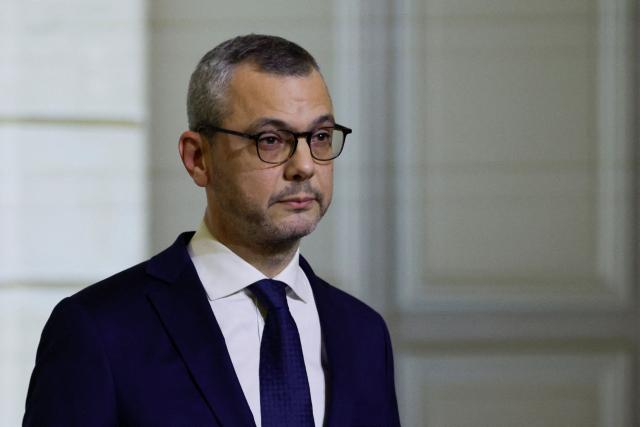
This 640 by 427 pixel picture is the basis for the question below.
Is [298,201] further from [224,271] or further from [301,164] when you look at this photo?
[224,271]

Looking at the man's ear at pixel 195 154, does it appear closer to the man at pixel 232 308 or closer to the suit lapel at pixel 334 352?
the man at pixel 232 308

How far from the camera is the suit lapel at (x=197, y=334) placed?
5.05 feet

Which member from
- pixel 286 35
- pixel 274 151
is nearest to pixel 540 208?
pixel 286 35

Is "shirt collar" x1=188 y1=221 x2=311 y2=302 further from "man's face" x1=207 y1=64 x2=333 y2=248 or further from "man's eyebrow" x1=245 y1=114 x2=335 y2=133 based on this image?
"man's eyebrow" x1=245 y1=114 x2=335 y2=133

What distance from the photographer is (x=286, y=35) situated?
3611 mm

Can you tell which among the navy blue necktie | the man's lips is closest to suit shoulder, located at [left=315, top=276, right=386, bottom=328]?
the navy blue necktie

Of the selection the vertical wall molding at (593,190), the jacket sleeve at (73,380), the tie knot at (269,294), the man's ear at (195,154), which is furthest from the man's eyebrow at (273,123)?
the vertical wall molding at (593,190)

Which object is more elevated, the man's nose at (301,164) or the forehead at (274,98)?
the forehead at (274,98)

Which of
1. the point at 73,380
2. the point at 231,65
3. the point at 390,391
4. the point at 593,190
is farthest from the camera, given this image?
the point at 593,190

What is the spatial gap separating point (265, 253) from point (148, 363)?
0.24 metres

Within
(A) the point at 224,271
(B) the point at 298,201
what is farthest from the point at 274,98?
(A) the point at 224,271

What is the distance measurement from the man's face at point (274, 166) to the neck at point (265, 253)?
23mm

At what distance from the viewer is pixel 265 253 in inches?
65.5

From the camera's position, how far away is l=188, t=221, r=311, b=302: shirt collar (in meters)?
1.66
